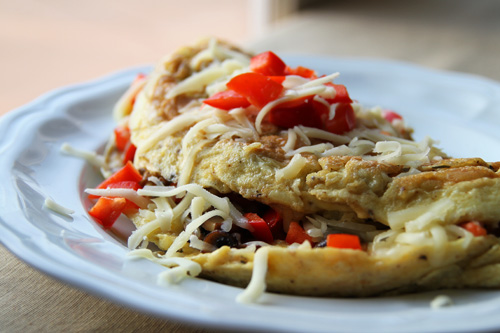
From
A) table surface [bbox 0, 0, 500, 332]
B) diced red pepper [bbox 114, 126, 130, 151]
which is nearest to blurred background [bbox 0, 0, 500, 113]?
table surface [bbox 0, 0, 500, 332]

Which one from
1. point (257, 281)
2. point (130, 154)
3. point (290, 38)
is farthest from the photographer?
point (290, 38)

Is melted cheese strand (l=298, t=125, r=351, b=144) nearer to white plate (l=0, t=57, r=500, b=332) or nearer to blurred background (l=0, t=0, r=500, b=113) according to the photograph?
white plate (l=0, t=57, r=500, b=332)

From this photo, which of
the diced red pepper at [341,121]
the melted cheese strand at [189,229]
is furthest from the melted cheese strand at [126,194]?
the diced red pepper at [341,121]

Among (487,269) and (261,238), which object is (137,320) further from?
(487,269)

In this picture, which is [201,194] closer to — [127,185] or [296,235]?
[296,235]

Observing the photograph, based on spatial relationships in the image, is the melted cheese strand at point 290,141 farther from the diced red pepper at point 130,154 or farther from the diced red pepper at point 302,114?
the diced red pepper at point 130,154

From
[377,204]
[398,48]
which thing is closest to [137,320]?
[377,204]

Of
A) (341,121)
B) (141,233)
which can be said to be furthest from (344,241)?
(141,233)
